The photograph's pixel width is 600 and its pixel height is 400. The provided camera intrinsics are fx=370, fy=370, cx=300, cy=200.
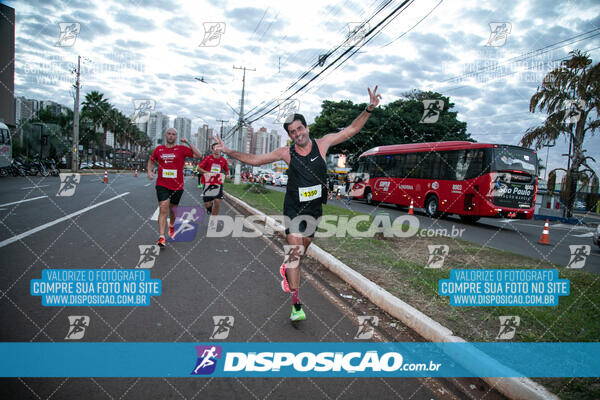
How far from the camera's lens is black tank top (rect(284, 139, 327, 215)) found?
3822 mm

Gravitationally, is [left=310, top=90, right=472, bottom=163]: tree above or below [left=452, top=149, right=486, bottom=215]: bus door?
above

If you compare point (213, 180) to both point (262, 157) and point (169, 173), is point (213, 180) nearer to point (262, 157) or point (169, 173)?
point (169, 173)

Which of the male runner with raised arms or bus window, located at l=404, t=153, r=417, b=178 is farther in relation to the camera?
bus window, located at l=404, t=153, r=417, b=178

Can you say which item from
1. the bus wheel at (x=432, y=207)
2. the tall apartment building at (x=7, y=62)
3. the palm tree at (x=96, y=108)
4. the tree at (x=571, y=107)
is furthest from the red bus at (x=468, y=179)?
the palm tree at (x=96, y=108)

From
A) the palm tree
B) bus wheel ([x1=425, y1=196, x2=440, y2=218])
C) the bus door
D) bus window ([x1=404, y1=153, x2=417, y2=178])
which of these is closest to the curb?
the bus door

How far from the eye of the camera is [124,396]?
2307 millimetres

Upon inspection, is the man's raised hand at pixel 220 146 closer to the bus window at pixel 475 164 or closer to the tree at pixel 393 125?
the bus window at pixel 475 164

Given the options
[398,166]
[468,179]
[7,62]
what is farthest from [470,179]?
[7,62]

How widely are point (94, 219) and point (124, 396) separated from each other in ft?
24.1

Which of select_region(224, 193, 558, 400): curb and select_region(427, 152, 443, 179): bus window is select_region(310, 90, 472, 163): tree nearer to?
select_region(427, 152, 443, 179): bus window

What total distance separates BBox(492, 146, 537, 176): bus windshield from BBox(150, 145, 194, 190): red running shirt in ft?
41.5

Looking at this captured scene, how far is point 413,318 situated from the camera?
3.67 meters

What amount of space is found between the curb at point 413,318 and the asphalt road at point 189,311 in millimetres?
102

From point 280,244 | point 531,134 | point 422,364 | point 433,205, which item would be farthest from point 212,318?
point 531,134
